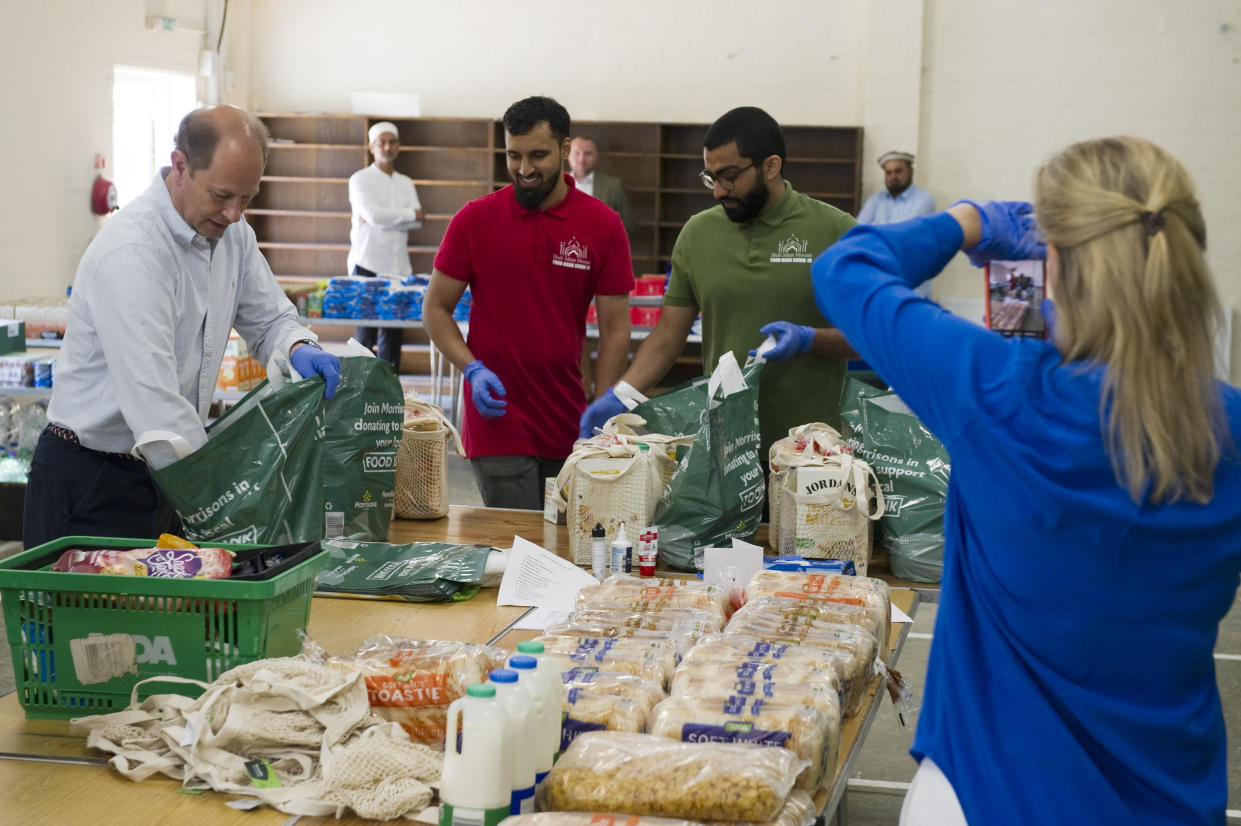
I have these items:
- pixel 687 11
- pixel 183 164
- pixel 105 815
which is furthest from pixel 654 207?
pixel 105 815

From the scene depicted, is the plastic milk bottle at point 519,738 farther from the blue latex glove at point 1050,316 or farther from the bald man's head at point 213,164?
the bald man's head at point 213,164

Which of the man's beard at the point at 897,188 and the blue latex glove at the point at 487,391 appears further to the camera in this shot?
the man's beard at the point at 897,188

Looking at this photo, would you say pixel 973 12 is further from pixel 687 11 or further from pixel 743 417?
pixel 743 417

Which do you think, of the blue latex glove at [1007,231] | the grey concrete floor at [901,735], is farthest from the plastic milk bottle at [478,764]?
the grey concrete floor at [901,735]

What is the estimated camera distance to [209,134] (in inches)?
94.1

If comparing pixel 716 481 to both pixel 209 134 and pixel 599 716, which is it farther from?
pixel 209 134

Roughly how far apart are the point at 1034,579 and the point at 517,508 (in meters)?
2.40

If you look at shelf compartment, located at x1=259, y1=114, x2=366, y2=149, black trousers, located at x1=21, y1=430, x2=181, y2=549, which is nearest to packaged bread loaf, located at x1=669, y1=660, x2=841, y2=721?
black trousers, located at x1=21, y1=430, x2=181, y2=549

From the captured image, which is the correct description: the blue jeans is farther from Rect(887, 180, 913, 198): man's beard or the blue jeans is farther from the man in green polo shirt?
Rect(887, 180, 913, 198): man's beard

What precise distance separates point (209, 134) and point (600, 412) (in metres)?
1.26

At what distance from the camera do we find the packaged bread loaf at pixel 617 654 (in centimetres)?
188

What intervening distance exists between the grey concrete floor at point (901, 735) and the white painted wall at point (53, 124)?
3.83 meters

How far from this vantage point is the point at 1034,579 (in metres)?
1.34

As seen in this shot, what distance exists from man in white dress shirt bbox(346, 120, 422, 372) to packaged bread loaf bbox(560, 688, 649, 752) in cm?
849
